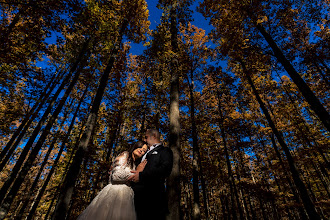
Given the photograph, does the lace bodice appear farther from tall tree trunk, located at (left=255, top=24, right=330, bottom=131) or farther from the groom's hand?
tall tree trunk, located at (left=255, top=24, right=330, bottom=131)

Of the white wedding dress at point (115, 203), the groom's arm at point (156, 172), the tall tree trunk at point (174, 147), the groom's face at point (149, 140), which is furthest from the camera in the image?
the tall tree trunk at point (174, 147)

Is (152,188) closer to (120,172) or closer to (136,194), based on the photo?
(136,194)

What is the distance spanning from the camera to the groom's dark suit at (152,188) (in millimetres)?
1954

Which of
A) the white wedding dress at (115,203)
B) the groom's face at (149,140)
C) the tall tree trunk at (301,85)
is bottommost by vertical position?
the white wedding dress at (115,203)

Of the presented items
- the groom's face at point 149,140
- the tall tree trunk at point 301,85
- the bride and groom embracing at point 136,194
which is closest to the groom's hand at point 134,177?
the bride and groom embracing at point 136,194

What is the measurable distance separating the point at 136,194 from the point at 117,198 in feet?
0.93

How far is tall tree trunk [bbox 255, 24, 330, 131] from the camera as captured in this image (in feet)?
19.6

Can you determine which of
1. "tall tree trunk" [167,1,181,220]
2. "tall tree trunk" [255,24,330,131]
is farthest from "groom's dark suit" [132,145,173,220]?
"tall tree trunk" [255,24,330,131]

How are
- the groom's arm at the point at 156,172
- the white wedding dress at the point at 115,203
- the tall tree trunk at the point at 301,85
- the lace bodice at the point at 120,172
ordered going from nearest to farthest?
the white wedding dress at the point at 115,203 → the groom's arm at the point at 156,172 → the lace bodice at the point at 120,172 → the tall tree trunk at the point at 301,85

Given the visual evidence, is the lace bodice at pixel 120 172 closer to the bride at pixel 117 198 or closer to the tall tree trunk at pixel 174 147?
the bride at pixel 117 198

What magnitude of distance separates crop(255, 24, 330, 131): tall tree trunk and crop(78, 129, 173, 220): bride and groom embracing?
7.41m

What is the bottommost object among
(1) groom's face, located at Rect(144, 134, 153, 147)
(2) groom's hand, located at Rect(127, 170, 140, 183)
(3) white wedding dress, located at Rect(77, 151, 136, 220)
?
(3) white wedding dress, located at Rect(77, 151, 136, 220)

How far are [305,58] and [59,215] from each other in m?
17.3

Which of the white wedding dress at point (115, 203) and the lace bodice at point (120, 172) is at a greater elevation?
the lace bodice at point (120, 172)
